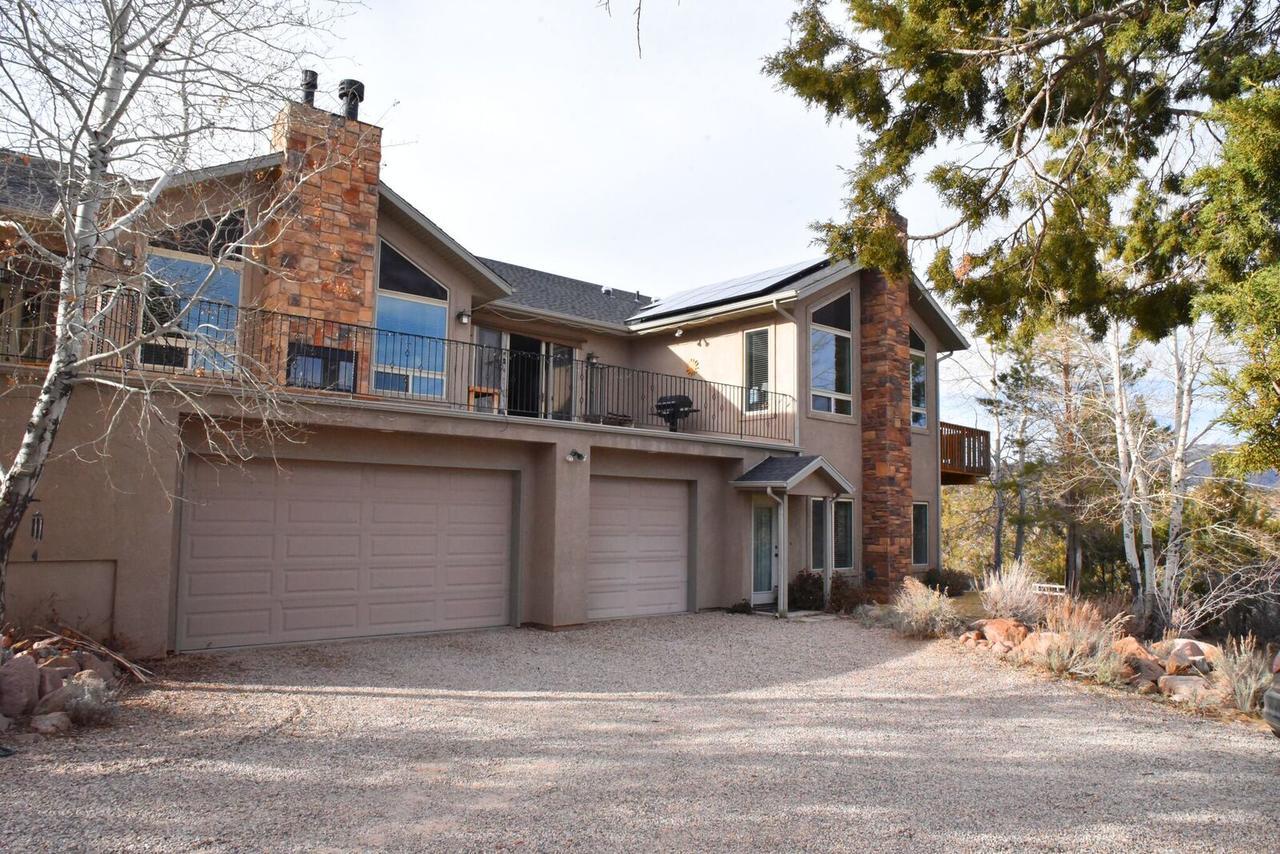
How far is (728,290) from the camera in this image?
712 inches

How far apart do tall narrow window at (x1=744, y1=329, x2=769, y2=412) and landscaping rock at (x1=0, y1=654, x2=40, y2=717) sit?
40.0ft

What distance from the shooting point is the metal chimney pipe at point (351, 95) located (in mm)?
13602

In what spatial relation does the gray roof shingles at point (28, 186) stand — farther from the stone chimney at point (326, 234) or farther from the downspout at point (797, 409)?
the downspout at point (797, 409)

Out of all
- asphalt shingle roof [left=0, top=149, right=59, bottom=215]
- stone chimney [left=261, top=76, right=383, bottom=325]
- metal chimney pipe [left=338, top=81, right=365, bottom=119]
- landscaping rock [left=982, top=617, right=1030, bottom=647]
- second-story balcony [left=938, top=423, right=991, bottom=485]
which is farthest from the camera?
second-story balcony [left=938, top=423, right=991, bottom=485]

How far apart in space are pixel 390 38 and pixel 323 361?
15.6 feet

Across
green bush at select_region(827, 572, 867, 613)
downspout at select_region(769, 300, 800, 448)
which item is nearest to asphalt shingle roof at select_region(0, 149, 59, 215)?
downspout at select_region(769, 300, 800, 448)

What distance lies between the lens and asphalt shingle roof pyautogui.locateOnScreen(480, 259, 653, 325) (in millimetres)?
16953

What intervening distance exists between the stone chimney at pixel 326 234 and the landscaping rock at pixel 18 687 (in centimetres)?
629

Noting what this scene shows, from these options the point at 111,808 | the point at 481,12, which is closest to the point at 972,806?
the point at 111,808

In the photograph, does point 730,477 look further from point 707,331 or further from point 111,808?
point 111,808

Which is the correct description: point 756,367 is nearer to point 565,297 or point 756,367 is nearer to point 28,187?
point 565,297

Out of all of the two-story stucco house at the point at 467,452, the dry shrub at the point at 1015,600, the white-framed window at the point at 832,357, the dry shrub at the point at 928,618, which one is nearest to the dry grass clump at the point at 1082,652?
the dry shrub at the point at 928,618

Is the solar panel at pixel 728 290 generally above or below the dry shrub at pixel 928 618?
above

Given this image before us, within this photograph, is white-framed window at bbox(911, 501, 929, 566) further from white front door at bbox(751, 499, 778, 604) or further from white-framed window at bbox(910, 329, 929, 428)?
white front door at bbox(751, 499, 778, 604)
